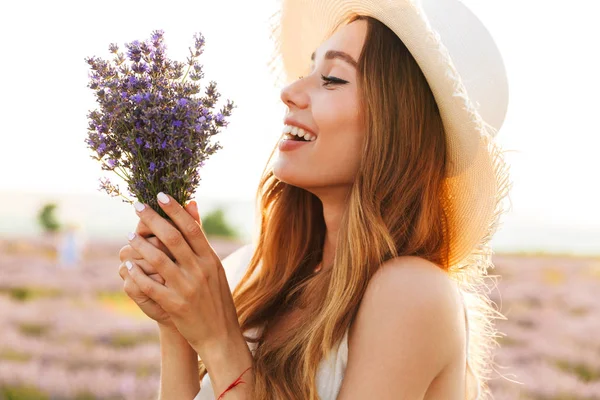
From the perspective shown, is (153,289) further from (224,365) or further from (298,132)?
(298,132)

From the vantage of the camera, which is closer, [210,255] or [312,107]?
[210,255]

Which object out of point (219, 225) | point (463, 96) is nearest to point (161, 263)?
point (463, 96)

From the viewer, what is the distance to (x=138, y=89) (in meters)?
1.94

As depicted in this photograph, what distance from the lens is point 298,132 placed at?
7.40ft

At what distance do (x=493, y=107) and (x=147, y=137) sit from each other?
3.48 feet

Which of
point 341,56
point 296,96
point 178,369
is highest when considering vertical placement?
point 341,56

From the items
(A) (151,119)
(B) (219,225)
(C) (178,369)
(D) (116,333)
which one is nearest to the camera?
(A) (151,119)

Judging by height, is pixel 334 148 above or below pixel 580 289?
above

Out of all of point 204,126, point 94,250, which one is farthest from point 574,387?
point 94,250

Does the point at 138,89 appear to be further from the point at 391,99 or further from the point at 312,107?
the point at 391,99

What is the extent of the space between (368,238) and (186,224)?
517 mm

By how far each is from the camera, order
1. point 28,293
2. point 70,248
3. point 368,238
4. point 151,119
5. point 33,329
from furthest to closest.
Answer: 1. point 70,248
2. point 28,293
3. point 33,329
4. point 368,238
5. point 151,119

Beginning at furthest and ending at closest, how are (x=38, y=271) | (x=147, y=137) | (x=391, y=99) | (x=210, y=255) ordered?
(x=38, y=271)
(x=391, y=99)
(x=210, y=255)
(x=147, y=137)

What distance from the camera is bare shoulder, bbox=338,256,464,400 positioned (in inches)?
77.4
